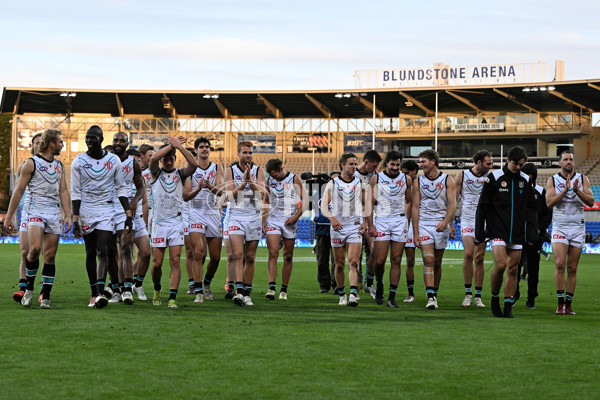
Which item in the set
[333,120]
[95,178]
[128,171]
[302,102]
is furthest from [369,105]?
[95,178]

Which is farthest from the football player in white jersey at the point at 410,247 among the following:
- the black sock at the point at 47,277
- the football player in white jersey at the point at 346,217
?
the black sock at the point at 47,277

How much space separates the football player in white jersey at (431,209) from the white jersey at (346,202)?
827mm

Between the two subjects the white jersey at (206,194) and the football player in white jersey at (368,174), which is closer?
the white jersey at (206,194)

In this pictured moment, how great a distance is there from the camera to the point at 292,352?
7105mm

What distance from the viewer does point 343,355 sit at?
6.98 meters

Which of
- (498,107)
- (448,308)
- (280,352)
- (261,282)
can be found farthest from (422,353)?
(498,107)

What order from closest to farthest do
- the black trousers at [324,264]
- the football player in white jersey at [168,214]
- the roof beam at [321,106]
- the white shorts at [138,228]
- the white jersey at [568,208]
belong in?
the football player in white jersey at [168,214] → the white jersey at [568,208] → the white shorts at [138,228] → the black trousers at [324,264] → the roof beam at [321,106]

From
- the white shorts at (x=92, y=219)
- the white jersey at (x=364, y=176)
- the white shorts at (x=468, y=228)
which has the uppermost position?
the white jersey at (x=364, y=176)

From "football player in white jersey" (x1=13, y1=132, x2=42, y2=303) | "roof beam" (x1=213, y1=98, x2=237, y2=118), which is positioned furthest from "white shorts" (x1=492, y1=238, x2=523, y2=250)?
"roof beam" (x1=213, y1=98, x2=237, y2=118)

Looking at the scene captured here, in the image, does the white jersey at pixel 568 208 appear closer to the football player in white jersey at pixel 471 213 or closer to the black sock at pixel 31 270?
the football player in white jersey at pixel 471 213

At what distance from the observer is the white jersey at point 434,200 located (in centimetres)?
1209

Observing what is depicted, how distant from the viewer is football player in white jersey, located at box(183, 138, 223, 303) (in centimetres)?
1179

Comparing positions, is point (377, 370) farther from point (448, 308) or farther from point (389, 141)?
point (389, 141)

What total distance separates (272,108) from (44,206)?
53.9 metres
